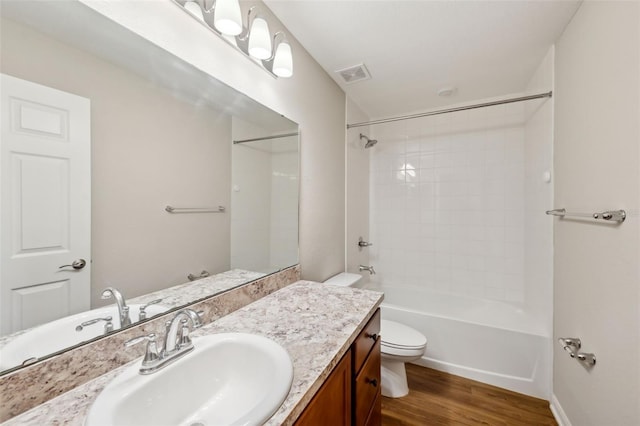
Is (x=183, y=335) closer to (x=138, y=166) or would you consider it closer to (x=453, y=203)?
(x=138, y=166)

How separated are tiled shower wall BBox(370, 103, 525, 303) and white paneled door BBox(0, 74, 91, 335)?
264 centimetres

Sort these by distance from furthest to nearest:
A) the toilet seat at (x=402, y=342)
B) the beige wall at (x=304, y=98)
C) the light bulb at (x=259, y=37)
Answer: the toilet seat at (x=402, y=342) < the light bulb at (x=259, y=37) < the beige wall at (x=304, y=98)

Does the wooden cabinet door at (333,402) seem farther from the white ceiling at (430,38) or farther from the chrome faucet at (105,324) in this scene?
→ the white ceiling at (430,38)

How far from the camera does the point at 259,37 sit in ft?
3.72

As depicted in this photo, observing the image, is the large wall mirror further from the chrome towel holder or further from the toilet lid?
the chrome towel holder

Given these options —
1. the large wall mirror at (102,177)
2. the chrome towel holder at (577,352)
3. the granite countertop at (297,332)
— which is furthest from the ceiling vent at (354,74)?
the chrome towel holder at (577,352)

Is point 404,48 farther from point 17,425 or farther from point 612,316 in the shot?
point 17,425

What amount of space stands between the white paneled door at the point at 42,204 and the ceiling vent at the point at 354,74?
67.2 inches

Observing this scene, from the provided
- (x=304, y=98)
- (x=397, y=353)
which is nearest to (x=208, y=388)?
(x=397, y=353)

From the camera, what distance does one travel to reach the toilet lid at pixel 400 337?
64.6 inches

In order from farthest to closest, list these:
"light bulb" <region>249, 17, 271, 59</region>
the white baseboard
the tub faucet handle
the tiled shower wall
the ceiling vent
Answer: the tub faucet handle, the tiled shower wall, the ceiling vent, the white baseboard, "light bulb" <region>249, 17, 271, 59</region>

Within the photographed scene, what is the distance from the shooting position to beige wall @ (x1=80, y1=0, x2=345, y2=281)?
855 mm

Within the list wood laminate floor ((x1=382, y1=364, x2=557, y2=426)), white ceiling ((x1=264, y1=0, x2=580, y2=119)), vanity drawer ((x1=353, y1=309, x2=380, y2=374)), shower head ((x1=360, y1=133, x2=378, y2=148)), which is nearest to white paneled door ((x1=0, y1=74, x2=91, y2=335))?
vanity drawer ((x1=353, y1=309, x2=380, y2=374))

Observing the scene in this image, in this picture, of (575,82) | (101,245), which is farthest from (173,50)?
(575,82)
